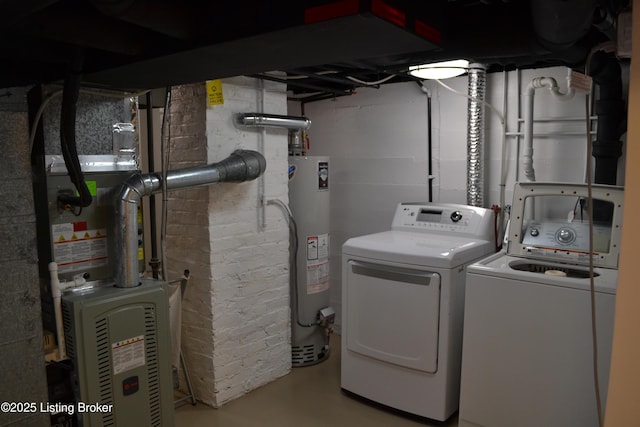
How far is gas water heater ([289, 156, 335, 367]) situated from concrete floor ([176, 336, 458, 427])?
0.32 m

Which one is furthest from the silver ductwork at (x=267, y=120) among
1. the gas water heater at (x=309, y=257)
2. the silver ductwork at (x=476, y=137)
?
the silver ductwork at (x=476, y=137)

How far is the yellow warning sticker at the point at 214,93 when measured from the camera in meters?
2.75

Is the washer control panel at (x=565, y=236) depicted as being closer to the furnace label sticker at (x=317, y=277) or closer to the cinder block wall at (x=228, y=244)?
the furnace label sticker at (x=317, y=277)

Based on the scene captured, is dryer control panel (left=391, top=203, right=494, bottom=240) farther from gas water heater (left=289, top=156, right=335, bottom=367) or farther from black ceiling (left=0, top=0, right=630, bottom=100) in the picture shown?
black ceiling (left=0, top=0, right=630, bottom=100)

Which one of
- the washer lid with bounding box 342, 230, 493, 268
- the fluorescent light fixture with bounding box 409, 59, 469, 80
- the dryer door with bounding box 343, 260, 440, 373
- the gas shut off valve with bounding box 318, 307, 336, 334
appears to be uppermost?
the fluorescent light fixture with bounding box 409, 59, 469, 80

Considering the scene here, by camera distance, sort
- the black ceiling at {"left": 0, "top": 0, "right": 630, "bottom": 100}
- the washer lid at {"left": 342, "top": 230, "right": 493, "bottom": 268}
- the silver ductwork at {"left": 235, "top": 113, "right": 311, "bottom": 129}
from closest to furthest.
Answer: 1. the black ceiling at {"left": 0, "top": 0, "right": 630, "bottom": 100}
2. the washer lid at {"left": 342, "top": 230, "right": 493, "bottom": 268}
3. the silver ductwork at {"left": 235, "top": 113, "right": 311, "bottom": 129}

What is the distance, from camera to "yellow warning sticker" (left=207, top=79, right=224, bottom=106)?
2754 millimetres

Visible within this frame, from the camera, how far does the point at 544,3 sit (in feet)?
4.58

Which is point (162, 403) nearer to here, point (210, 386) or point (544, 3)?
point (210, 386)

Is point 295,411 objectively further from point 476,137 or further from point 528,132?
point 528,132

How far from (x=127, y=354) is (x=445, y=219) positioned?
2.05 m

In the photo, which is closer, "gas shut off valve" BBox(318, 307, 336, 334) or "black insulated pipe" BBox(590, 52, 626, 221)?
"black insulated pipe" BBox(590, 52, 626, 221)

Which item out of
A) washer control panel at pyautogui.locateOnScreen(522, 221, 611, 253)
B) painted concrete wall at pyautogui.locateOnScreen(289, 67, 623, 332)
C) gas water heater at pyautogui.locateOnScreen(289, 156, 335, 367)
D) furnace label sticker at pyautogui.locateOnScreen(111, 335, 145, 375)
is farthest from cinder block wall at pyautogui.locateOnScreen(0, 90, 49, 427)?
painted concrete wall at pyautogui.locateOnScreen(289, 67, 623, 332)

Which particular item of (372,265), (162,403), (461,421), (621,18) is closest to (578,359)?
(461,421)
